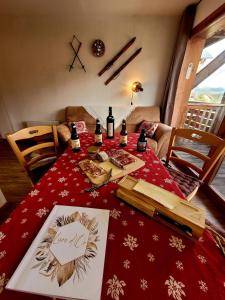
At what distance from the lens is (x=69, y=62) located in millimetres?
2646

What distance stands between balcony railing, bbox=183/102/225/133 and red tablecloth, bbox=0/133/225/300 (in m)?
2.82

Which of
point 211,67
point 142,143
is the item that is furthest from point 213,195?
point 211,67

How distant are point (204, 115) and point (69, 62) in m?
3.04

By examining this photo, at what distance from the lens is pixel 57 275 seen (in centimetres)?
42

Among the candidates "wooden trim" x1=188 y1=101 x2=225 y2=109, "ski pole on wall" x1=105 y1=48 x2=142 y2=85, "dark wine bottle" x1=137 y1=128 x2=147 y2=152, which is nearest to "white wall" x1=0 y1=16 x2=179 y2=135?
"ski pole on wall" x1=105 y1=48 x2=142 y2=85

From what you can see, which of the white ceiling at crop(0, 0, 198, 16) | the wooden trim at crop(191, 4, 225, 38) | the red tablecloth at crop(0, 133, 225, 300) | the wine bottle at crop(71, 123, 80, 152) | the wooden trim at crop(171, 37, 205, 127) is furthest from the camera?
the wooden trim at crop(171, 37, 205, 127)

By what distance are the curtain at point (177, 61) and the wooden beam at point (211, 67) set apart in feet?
4.08

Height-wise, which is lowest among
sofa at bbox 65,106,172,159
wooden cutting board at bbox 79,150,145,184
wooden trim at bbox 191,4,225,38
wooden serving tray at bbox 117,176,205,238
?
Answer: sofa at bbox 65,106,172,159

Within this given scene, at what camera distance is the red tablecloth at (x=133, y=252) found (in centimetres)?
40

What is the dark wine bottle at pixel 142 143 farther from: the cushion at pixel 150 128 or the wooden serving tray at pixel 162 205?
the cushion at pixel 150 128

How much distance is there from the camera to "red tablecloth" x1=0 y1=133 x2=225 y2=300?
0.40 meters

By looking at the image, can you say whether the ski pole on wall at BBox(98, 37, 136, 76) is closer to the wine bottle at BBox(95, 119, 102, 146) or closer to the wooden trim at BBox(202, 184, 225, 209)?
the wine bottle at BBox(95, 119, 102, 146)

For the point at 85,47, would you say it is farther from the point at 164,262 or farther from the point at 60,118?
the point at 164,262

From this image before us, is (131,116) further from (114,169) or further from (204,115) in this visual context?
(114,169)
